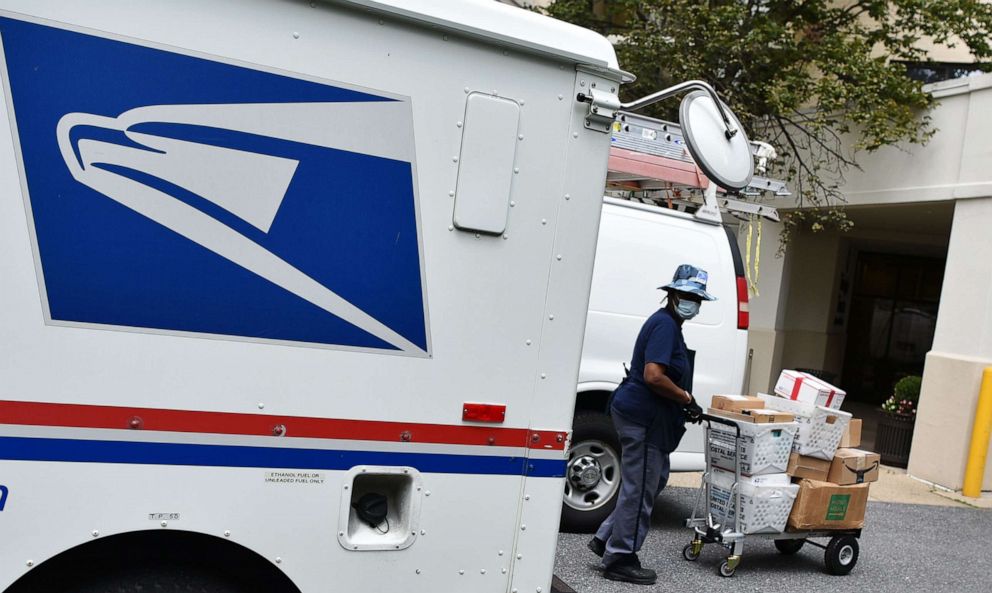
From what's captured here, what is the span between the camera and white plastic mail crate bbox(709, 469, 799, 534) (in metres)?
6.37

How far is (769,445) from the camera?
6410 mm

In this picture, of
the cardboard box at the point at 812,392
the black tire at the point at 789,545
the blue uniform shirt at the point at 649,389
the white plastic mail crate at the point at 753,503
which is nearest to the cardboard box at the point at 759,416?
the cardboard box at the point at 812,392

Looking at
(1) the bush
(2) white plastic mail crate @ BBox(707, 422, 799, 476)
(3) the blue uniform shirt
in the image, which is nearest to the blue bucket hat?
(3) the blue uniform shirt

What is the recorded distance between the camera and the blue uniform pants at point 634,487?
5969 millimetres

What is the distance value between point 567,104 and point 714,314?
175 inches

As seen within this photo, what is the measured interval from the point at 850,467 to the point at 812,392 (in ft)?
1.87

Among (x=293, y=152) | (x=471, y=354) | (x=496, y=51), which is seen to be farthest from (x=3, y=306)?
(x=496, y=51)

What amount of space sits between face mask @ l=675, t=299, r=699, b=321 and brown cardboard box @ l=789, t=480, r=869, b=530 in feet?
5.16

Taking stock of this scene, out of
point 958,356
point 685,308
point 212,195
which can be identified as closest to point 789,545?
point 685,308

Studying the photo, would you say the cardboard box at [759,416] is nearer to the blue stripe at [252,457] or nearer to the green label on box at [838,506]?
the green label on box at [838,506]

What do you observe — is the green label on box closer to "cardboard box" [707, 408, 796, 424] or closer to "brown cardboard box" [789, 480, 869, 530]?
"brown cardboard box" [789, 480, 869, 530]

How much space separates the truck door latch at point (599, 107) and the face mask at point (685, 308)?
8.84 feet

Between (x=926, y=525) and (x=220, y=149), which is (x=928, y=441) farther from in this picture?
(x=220, y=149)

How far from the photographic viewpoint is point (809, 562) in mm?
7121
